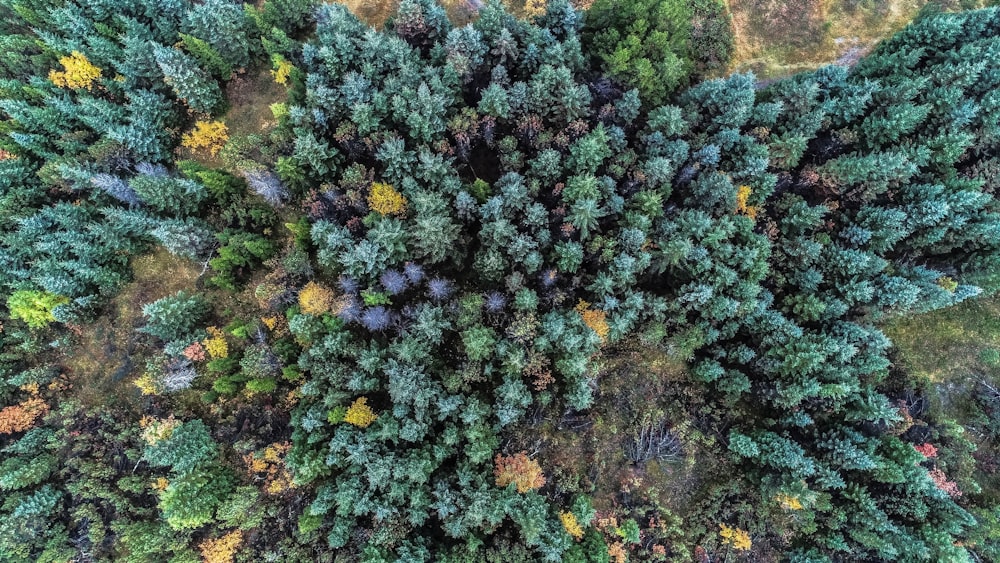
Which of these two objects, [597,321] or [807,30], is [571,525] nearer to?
[597,321]

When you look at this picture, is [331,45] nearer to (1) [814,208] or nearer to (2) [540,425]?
(2) [540,425]

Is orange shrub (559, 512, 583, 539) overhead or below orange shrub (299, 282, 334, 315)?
below

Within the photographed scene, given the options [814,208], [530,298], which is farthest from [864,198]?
[530,298]

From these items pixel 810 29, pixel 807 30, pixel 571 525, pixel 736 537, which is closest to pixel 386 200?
pixel 571 525

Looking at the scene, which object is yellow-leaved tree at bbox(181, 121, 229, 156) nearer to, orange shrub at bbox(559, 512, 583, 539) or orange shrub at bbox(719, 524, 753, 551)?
orange shrub at bbox(559, 512, 583, 539)

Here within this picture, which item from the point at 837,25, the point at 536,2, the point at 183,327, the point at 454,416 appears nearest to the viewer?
the point at 454,416

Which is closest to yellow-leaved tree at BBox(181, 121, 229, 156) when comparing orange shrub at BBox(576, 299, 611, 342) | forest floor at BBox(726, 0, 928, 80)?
orange shrub at BBox(576, 299, 611, 342)
